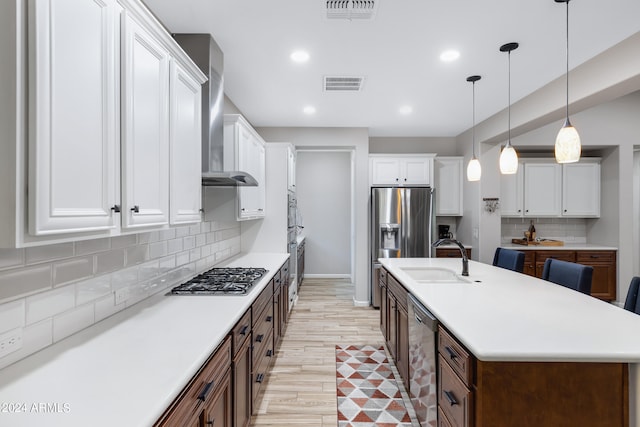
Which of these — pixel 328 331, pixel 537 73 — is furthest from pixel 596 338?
pixel 328 331

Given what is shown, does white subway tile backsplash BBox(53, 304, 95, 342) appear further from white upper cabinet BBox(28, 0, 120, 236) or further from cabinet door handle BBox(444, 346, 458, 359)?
cabinet door handle BBox(444, 346, 458, 359)

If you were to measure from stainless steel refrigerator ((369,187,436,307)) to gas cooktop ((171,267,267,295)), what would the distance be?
7.67ft

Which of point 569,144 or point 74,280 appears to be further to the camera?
point 569,144

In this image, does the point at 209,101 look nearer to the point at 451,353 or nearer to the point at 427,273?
the point at 451,353

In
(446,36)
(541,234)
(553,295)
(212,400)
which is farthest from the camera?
(541,234)

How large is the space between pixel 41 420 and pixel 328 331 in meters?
3.25

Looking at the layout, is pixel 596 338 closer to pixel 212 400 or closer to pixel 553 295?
pixel 553 295

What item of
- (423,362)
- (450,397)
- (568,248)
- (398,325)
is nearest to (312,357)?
(398,325)

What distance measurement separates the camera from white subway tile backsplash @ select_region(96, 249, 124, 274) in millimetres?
1491

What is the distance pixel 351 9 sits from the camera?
1.97 m

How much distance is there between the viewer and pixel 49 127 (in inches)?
35.1

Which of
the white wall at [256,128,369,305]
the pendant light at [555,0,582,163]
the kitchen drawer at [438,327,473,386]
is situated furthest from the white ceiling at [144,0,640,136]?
the kitchen drawer at [438,327,473,386]

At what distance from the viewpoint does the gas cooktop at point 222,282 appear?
205 cm

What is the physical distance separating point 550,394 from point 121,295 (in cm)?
196
